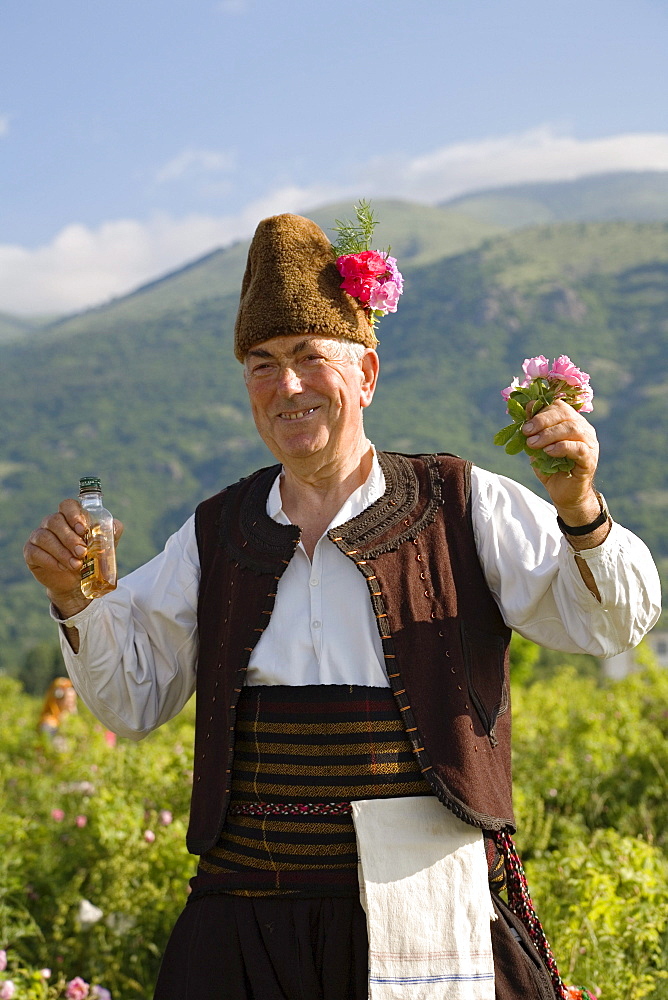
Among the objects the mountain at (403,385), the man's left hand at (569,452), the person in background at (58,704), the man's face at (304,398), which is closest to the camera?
the man's left hand at (569,452)

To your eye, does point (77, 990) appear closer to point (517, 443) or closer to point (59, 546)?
point (59, 546)

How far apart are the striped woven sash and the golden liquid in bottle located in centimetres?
44

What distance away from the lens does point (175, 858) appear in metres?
4.30

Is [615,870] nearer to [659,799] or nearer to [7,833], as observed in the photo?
[659,799]

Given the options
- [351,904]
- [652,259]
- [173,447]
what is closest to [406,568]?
[351,904]

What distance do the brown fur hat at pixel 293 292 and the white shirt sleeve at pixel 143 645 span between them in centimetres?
59

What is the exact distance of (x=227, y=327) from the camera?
15850cm

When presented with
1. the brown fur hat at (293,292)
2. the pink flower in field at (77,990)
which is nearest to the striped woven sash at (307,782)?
the brown fur hat at (293,292)

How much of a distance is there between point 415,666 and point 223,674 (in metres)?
0.49

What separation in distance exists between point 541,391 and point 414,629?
1.95 feet

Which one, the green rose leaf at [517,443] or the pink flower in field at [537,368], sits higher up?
the pink flower in field at [537,368]

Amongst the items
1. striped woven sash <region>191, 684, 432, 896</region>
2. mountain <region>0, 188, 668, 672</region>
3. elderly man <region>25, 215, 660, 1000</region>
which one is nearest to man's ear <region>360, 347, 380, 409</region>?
elderly man <region>25, 215, 660, 1000</region>

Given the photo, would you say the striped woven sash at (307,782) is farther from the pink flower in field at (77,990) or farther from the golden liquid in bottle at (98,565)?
the pink flower in field at (77,990)

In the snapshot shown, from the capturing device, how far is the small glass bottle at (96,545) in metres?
2.50
